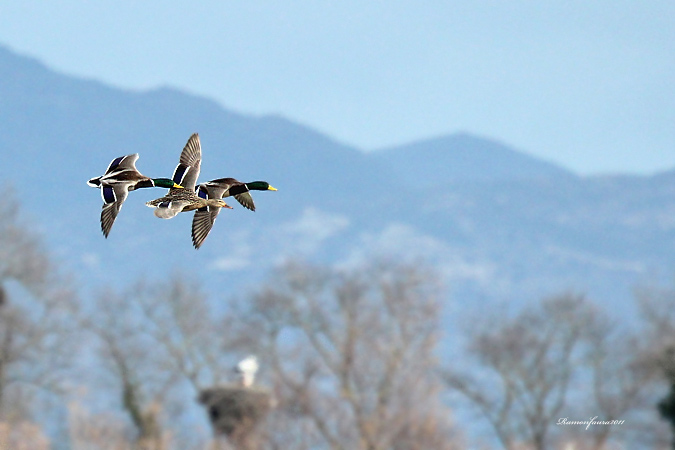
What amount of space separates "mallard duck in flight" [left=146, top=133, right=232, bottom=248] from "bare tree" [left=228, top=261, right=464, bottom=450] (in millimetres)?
46831

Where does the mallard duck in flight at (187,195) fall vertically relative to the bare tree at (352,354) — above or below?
below

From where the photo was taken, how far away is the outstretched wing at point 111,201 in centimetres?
432

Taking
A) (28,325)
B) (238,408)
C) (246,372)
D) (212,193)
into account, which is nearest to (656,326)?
(28,325)

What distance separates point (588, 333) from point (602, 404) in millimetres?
18463

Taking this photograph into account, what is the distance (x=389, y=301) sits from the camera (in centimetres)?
8369

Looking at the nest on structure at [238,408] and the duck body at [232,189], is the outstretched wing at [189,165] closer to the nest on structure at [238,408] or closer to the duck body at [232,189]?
Answer: the duck body at [232,189]

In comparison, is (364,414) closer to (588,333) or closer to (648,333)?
(648,333)

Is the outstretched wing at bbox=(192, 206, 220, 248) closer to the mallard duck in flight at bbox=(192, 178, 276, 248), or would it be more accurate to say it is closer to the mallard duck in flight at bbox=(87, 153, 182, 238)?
the mallard duck in flight at bbox=(192, 178, 276, 248)

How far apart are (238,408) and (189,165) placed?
4329 centimetres

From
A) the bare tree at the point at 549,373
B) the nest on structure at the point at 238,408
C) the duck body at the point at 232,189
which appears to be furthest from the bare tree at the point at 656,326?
the duck body at the point at 232,189

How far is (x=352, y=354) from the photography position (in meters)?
76.8

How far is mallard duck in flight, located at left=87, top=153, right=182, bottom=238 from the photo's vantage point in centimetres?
434

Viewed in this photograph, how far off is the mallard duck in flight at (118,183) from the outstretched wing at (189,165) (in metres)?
0.05

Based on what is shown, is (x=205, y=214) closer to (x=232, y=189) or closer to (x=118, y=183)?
(x=232, y=189)
